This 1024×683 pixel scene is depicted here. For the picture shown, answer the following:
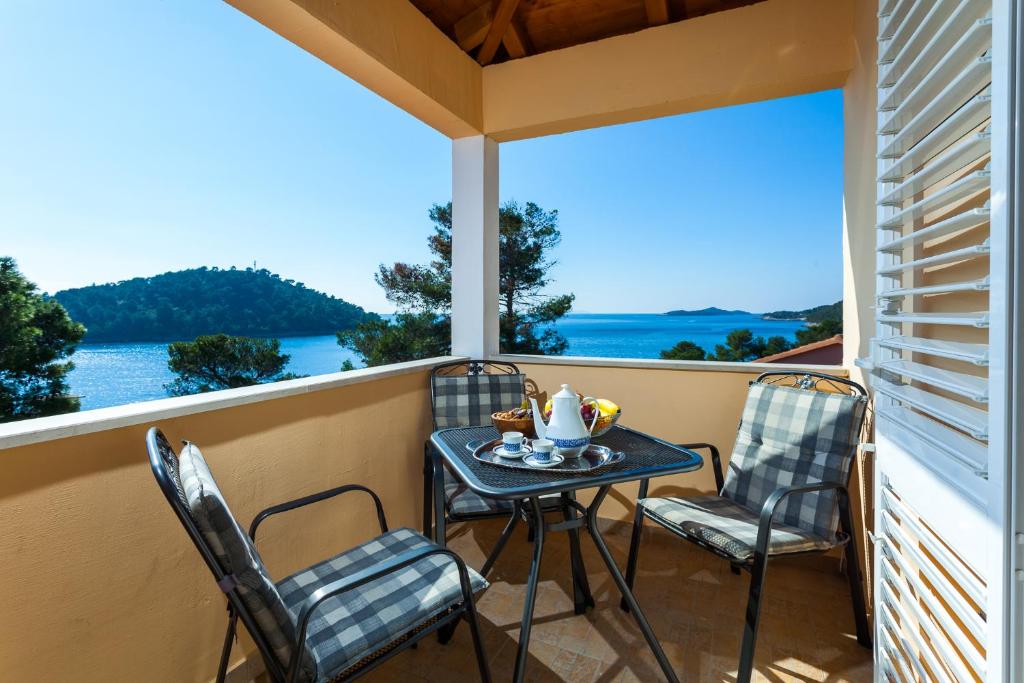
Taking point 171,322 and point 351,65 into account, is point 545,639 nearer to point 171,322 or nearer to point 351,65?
point 351,65

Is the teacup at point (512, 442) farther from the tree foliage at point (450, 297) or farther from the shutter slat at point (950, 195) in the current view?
the tree foliage at point (450, 297)

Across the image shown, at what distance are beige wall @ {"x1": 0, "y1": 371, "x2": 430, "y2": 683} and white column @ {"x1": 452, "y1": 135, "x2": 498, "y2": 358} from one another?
50.0 inches

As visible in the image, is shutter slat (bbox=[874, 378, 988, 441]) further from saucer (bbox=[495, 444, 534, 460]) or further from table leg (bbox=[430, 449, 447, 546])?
table leg (bbox=[430, 449, 447, 546])

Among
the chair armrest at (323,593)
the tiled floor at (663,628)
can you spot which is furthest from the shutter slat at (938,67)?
the tiled floor at (663,628)

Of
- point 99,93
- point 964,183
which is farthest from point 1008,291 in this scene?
point 99,93

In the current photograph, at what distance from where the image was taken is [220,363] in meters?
8.58

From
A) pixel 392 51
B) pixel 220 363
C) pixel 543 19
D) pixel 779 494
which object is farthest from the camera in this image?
pixel 220 363

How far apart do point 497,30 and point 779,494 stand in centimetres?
290

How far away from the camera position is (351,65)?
2.39 m

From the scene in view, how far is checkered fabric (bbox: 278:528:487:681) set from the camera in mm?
1243

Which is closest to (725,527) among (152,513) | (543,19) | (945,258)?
(945,258)

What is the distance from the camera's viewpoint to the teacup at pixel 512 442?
5.74 feet

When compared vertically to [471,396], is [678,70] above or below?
above

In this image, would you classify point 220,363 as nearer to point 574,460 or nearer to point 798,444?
point 574,460
